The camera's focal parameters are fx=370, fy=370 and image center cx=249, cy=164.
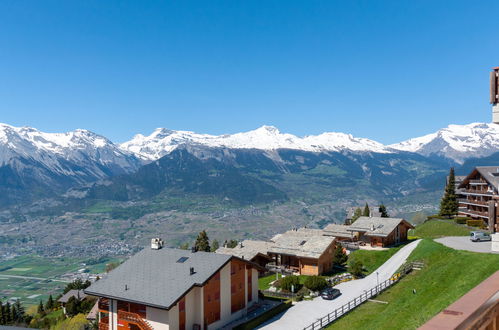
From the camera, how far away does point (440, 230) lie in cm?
8200

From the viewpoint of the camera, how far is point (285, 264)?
74.2 metres

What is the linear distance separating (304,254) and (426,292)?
104ft

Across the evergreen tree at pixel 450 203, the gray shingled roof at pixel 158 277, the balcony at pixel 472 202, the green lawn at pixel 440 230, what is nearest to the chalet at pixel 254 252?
the gray shingled roof at pixel 158 277

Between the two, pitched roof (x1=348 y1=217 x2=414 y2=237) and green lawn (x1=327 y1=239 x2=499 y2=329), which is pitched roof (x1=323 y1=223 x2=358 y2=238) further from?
green lawn (x1=327 y1=239 x2=499 y2=329)

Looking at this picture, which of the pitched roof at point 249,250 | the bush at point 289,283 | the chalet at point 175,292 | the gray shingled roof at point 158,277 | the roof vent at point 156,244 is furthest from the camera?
the pitched roof at point 249,250

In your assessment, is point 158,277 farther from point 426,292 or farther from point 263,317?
point 426,292

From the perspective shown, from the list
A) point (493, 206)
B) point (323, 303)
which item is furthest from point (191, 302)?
point (493, 206)

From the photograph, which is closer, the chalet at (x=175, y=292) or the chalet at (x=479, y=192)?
the chalet at (x=175, y=292)

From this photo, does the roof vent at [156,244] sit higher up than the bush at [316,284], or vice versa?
the roof vent at [156,244]

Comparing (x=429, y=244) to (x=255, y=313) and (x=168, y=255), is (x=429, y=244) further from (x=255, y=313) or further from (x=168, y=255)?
(x=168, y=255)

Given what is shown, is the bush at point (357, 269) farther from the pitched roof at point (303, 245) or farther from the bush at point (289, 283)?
the bush at point (289, 283)

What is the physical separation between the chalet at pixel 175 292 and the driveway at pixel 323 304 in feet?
19.6

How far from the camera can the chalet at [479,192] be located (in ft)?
276

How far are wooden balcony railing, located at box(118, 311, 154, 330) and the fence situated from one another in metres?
17.4
